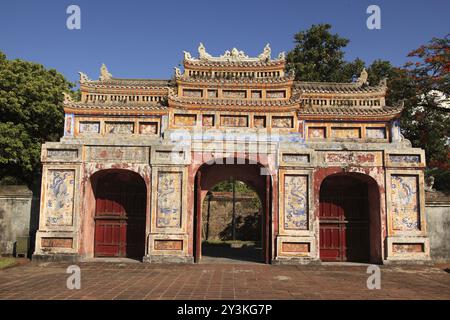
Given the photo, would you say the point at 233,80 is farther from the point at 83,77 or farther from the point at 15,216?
the point at 15,216

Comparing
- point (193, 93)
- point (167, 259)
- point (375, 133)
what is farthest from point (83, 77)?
point (375, 133)

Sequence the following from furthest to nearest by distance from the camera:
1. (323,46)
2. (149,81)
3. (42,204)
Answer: (323,46) < (149,81) < (42,204)

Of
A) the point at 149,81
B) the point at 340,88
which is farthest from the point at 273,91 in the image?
the point at 149,81

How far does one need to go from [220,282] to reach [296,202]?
4.65 meters

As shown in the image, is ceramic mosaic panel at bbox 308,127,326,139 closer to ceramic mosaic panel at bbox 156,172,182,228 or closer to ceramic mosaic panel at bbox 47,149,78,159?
ceramic mosaic panel at bbox 156,172,182,228

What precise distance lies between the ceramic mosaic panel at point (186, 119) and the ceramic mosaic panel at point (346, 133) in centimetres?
501

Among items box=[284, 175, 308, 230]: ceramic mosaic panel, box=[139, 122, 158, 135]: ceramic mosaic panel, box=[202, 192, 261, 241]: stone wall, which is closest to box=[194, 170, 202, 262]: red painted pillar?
box=[139, 122, 158, 135]: ceramic mosaic panel

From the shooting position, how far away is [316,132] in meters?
14.5

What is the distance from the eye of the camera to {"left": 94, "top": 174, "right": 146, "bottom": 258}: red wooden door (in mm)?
14594

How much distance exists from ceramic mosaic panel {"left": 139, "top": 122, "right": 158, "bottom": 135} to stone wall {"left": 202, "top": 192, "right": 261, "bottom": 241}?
39.2 feet

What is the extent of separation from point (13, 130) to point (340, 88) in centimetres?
1350

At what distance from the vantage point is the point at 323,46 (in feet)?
93.5
